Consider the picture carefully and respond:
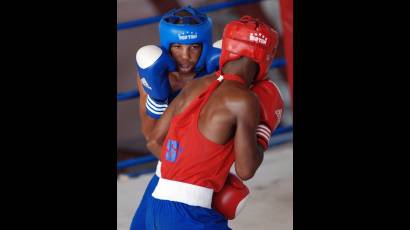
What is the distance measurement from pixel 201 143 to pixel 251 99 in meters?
0.23

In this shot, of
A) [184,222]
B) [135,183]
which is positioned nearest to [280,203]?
[135,183]

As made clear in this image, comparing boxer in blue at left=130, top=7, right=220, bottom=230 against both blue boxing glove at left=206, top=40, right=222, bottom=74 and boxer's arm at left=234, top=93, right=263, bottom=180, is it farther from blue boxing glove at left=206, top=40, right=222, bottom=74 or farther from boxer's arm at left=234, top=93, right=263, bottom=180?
boxer's arm at left=234, top=93, right=263, bottom=180

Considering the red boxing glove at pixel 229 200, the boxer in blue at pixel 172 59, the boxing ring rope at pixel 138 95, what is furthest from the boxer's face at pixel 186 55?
the boxing ring rope at pixel 138 95

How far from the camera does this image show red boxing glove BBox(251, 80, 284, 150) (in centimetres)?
229

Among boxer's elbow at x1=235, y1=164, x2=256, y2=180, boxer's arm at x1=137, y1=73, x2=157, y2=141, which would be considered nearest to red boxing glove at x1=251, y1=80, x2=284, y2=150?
boxer's elbow at x1=235, y1=164, x2=256, y2=180

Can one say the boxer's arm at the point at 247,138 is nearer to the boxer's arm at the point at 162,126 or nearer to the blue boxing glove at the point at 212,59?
the boxer's arm at the point at 162,126

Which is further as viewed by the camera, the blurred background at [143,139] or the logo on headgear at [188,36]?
the blurred background at [143,139]

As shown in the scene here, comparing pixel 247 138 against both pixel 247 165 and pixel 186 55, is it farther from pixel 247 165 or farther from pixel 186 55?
pixel 186 55

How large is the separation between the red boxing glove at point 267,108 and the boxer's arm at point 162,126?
0.88 feet

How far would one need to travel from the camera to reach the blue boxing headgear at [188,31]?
2631 millimetres

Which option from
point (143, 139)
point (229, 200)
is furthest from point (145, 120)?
point (143, 139)

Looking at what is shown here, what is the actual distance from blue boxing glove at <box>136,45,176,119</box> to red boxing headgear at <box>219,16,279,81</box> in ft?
1.39

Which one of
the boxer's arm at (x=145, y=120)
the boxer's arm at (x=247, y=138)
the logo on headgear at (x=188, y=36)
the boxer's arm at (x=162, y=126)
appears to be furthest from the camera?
the boxer's arm at (x=145, y=120)
